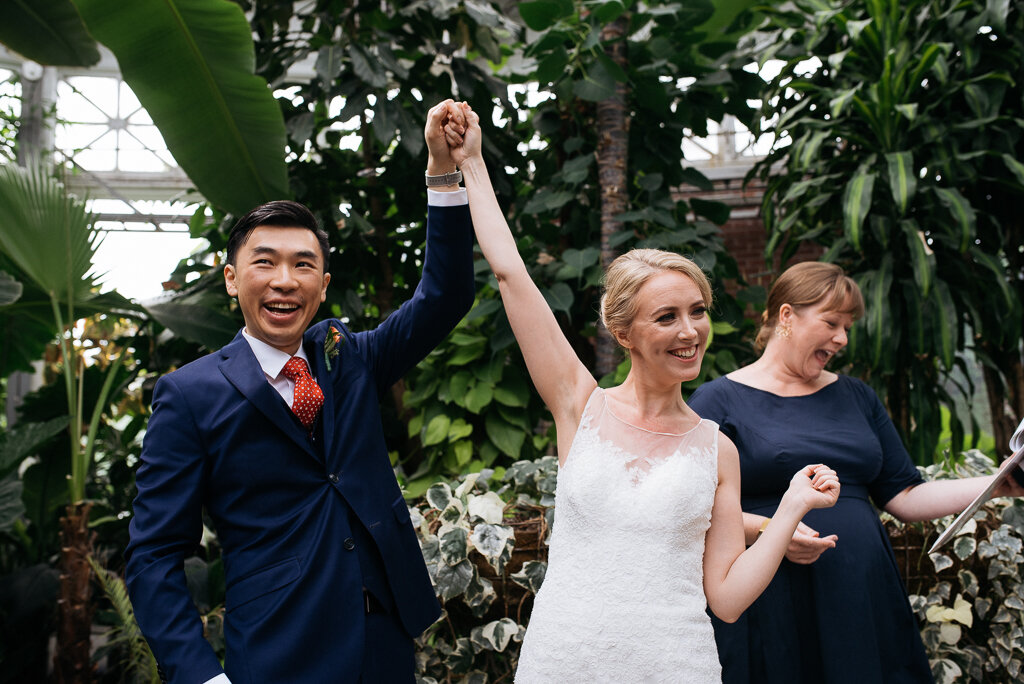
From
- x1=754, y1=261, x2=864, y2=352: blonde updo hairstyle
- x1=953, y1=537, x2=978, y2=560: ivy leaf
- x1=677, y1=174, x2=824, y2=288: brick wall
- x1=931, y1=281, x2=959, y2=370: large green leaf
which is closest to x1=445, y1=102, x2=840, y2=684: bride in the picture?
x1=754, y1=261, x2=864, y2=352: blonde updo hairstyle

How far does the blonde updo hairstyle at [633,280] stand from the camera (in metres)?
1.28

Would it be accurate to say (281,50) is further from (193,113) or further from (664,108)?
(664,108)

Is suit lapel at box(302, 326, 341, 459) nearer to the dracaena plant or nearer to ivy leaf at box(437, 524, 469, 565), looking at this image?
ivy leaf at box(437, 524, 469, 565)

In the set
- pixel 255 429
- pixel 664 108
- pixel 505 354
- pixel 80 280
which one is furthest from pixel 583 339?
pixel 255 429

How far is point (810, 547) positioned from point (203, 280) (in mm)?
2645

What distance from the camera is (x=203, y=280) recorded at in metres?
3.26

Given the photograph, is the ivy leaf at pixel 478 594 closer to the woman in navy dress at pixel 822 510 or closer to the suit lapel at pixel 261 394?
the woman in navy dress at pixel 822 510

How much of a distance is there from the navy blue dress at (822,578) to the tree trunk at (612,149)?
47.1 inches

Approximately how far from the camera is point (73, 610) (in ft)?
8.12

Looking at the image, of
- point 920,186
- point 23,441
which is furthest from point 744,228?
point 23,441

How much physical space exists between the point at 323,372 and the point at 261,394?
5.3 inches

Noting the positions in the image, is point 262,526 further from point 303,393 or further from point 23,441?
point 23,441

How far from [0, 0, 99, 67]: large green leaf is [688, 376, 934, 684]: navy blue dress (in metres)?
2.82

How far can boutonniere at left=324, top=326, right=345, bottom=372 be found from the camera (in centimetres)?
139
